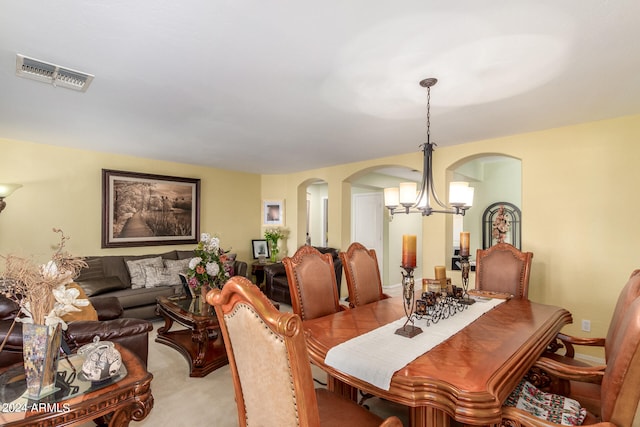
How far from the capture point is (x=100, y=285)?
3.86 m

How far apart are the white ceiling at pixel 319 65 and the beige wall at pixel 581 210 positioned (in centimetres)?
23

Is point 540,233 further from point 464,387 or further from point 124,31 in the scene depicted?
point 124,31

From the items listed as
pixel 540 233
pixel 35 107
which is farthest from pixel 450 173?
pixel 35 107

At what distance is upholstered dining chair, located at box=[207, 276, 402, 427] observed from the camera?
902 millimetres

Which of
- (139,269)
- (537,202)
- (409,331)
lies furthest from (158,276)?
(537,202)

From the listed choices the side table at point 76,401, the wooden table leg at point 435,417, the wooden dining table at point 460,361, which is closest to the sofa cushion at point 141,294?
the side table at point 76,401

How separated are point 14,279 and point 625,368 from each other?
8.04 ft

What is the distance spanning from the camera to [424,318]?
6.47ft

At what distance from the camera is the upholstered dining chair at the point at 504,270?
2686 millimetres

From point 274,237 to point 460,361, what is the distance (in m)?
4.95

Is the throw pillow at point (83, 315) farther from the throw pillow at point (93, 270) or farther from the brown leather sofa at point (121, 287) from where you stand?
the throw pillow at point (93, 270)

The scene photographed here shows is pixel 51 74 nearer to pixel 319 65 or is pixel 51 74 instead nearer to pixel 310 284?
pixel 319 65

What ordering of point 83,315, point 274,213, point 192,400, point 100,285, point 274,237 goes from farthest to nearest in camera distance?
point 274,213, point 274,237, point 100,285, point 83,315, point 192,400

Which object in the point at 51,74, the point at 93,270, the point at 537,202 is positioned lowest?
the point at 93,270
